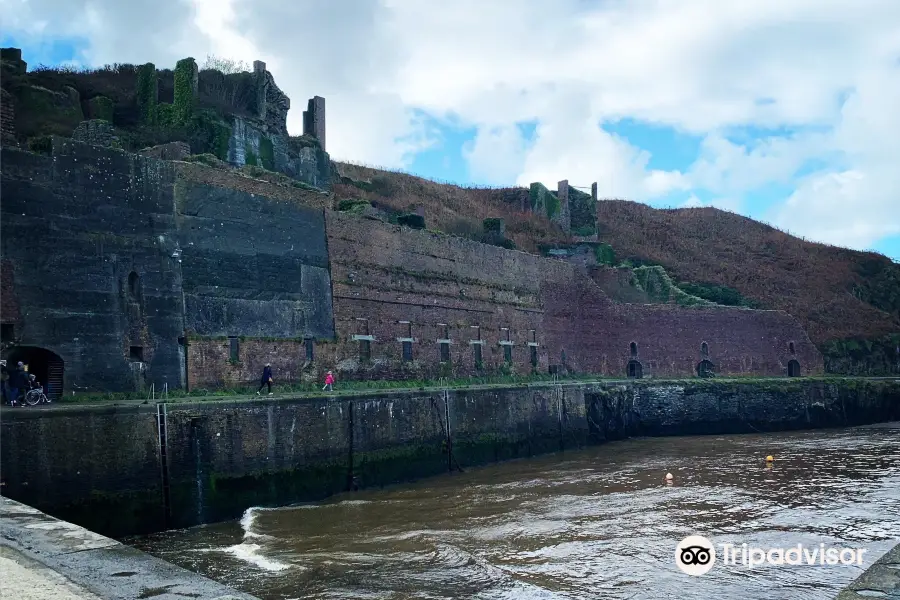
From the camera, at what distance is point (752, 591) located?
11.8 meters

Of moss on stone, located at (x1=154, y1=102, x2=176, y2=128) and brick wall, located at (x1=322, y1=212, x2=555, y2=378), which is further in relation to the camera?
moss on stone, located at (x1=154, y1=102, x2=176, y2=128)

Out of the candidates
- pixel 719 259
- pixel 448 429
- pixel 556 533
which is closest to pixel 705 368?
pixel 448 429

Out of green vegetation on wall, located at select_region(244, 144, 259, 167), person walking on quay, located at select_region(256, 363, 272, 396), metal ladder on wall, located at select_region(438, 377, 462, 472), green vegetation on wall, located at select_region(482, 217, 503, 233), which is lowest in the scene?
metal ladder on wall, located at select_region(438, 377, 462, 472)

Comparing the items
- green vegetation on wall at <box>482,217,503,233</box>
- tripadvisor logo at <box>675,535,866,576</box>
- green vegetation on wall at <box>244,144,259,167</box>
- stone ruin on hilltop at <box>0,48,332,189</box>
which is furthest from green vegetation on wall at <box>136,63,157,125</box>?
tripadvisor logo at <box>675,535,866,576</box>

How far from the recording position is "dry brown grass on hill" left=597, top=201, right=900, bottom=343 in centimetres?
5450

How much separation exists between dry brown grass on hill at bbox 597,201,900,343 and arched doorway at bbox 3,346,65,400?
150 ft

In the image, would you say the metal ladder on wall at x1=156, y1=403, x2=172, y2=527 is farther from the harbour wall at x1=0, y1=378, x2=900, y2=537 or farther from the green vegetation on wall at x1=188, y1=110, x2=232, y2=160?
the green vegetation on wall at x1=188, y1=110, x2=232, y2=160

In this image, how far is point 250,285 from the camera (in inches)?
921

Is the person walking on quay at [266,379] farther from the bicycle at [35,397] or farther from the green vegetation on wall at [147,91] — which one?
A: the green vegetation on wall at [147,91]

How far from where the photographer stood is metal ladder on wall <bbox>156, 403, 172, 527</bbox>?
15.8 m

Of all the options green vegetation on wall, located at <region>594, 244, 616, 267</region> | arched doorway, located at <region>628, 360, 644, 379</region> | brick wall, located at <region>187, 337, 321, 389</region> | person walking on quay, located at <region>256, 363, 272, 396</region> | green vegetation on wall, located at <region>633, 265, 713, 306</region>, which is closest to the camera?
person walking on quay, located at <region>256, 363, 272, 396</region>

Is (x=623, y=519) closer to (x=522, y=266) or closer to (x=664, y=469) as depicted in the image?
(x=664, y=469)

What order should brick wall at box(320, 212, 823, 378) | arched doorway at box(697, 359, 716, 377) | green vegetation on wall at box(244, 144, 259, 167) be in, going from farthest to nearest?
arched doorway at box(697, 359, 716, 377) < green vegetation on wall at box(244, 144, 259, 167) < brick wall at box(320, 212, 823, 378)

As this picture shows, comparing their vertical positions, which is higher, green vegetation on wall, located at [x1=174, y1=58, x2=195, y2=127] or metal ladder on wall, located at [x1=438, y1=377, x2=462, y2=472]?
green vegetation on wall, located at [x1=174, y1=58, x2=195, y2=127]
